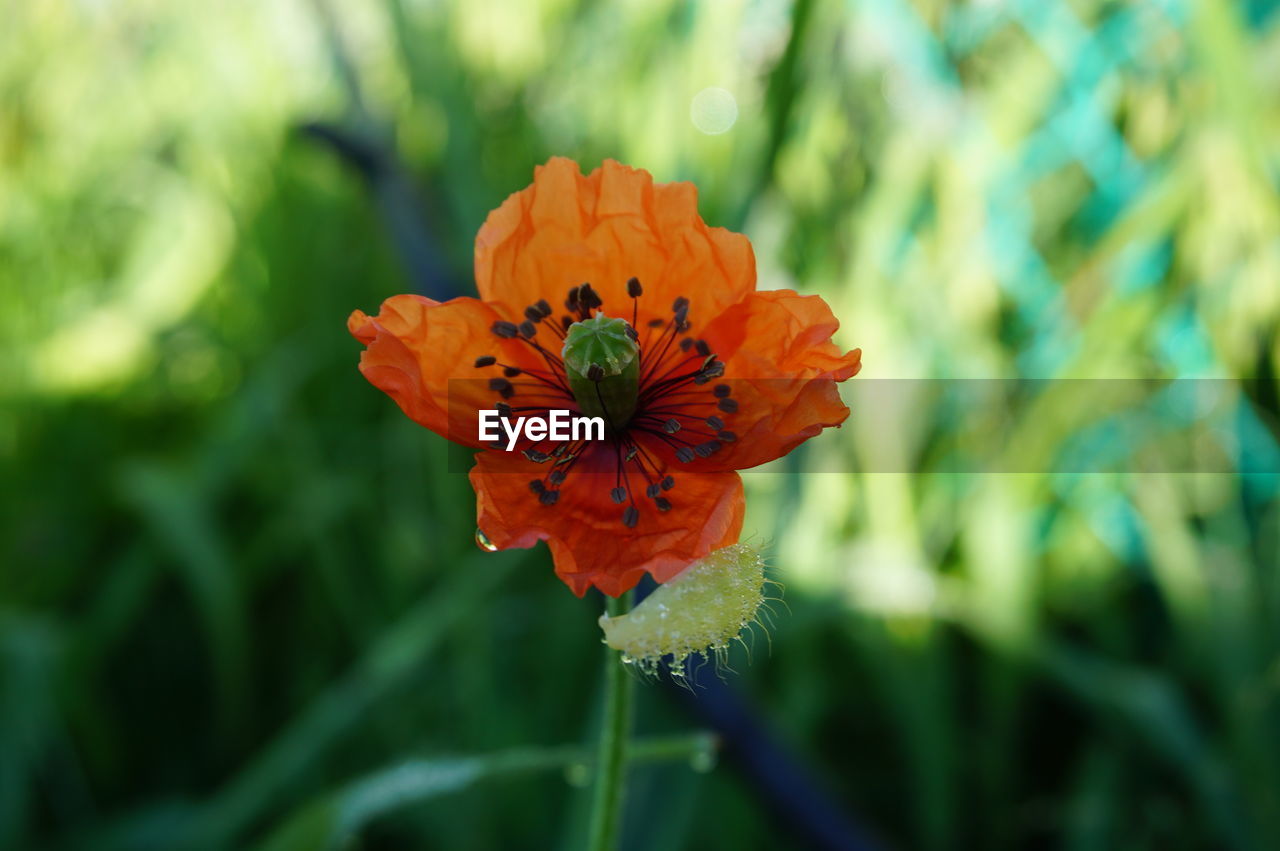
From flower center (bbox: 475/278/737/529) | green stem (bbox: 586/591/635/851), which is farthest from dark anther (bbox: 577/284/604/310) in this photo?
green stem (bbox: 586/591/635/851)

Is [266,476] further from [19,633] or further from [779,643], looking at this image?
[779,643]

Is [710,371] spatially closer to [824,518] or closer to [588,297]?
[588,297]

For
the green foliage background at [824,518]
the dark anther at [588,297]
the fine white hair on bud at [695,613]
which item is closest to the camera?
the fine white hair on bud at [695,613]

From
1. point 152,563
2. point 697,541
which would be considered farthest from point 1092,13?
point 152,563

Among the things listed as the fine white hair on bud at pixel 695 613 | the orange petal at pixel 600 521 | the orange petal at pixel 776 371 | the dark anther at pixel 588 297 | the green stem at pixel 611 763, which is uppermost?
the dark anther at pixel 588 297

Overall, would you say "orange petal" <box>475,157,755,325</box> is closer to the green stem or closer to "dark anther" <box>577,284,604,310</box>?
"dark anther" <box>577,284,604,310</box>

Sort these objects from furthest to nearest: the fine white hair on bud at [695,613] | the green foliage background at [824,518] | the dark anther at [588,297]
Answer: the green foliage background at [824,518] < the dark anther at [588,297] < the fine white hair on bud at [695,613]

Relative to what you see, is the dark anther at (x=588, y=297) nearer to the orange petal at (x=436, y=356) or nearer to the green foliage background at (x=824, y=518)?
the orange petal at (x=436, y=356)

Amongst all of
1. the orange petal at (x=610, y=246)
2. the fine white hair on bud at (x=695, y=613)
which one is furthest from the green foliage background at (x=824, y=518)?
the fine white hair on bud at (x=695, y=613)
